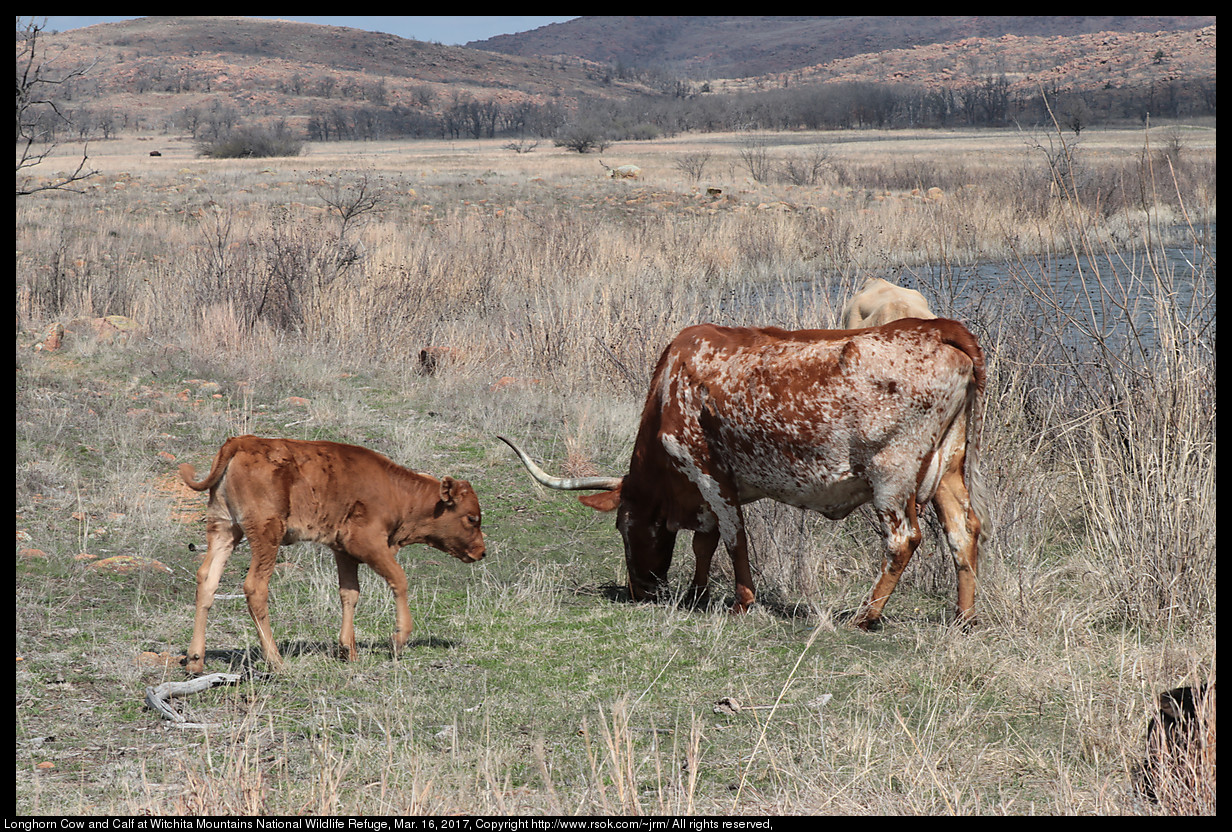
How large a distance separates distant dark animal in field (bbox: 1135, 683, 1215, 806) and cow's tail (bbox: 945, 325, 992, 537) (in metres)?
1.87

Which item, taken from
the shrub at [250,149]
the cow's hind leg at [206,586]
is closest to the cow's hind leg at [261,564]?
the cow's hind leg at [206,586]

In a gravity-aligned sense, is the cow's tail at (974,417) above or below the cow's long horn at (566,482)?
above

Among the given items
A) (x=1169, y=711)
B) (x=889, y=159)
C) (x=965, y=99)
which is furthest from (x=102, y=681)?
(x=965, y=99)

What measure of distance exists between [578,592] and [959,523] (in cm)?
216

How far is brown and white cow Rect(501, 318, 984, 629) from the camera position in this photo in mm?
5066

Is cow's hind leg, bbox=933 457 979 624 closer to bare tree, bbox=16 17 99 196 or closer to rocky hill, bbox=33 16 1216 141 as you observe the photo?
bare tree, bbox=16 17 99 196

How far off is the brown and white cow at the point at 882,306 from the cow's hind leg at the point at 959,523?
1.80 metres

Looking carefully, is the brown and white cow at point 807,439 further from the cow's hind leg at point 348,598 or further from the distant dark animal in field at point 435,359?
the distant dark animal in field at point 435,359

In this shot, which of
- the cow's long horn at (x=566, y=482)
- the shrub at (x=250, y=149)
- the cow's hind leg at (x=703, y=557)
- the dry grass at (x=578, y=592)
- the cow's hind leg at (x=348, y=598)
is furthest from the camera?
the shrub at (x=250, y=149)

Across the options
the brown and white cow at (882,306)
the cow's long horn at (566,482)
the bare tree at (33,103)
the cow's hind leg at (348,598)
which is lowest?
the cow's hind leg at (348,598)

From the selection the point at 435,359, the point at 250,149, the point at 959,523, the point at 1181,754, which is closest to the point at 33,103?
the point at 435,359

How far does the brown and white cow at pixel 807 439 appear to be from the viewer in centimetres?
507

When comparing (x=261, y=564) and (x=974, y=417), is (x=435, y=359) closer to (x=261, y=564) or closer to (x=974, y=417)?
(x=261, y=564)
